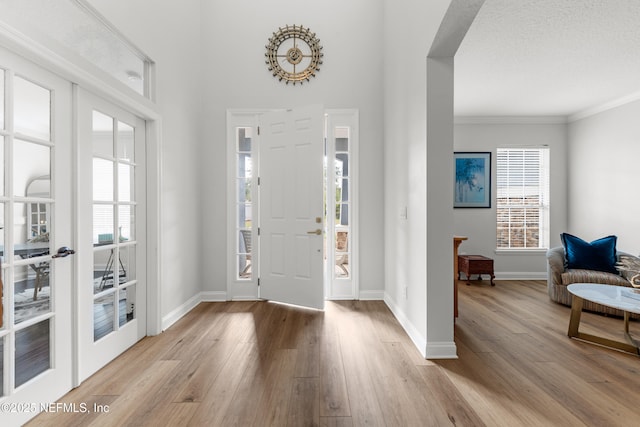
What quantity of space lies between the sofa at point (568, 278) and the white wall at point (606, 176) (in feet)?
2.81

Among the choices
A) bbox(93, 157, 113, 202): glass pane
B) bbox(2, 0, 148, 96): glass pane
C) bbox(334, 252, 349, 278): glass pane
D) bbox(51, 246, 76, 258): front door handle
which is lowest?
bbox(334, 252, 349, 278): glass pane

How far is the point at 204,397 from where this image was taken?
1.82 metres

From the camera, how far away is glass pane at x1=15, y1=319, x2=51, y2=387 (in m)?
1.62

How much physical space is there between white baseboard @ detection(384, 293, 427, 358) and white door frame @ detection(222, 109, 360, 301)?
50cm

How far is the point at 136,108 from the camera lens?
248cm

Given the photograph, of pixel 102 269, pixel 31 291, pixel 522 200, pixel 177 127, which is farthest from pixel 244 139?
pixel 522 200

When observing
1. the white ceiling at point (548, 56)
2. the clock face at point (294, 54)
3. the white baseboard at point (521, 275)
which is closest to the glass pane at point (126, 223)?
the clock face at point (294, 54)

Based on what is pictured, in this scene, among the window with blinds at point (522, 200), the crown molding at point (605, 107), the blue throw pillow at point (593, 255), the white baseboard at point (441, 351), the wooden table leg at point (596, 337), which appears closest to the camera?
the white baseboard at point (441, 351)

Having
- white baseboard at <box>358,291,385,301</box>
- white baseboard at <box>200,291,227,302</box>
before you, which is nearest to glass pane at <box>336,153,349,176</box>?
white baseboard at <box>358,291,385,301</box>

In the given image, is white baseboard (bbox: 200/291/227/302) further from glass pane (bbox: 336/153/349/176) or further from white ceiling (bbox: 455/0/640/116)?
white ceiling (bbox: 455/0/640/116)

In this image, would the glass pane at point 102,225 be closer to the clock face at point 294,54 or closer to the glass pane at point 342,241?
the glass pane at point 342,241

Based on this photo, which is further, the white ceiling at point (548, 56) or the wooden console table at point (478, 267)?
the wooden console table at point (478, 267)

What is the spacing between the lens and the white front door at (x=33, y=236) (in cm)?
155

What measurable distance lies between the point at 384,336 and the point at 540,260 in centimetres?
396
